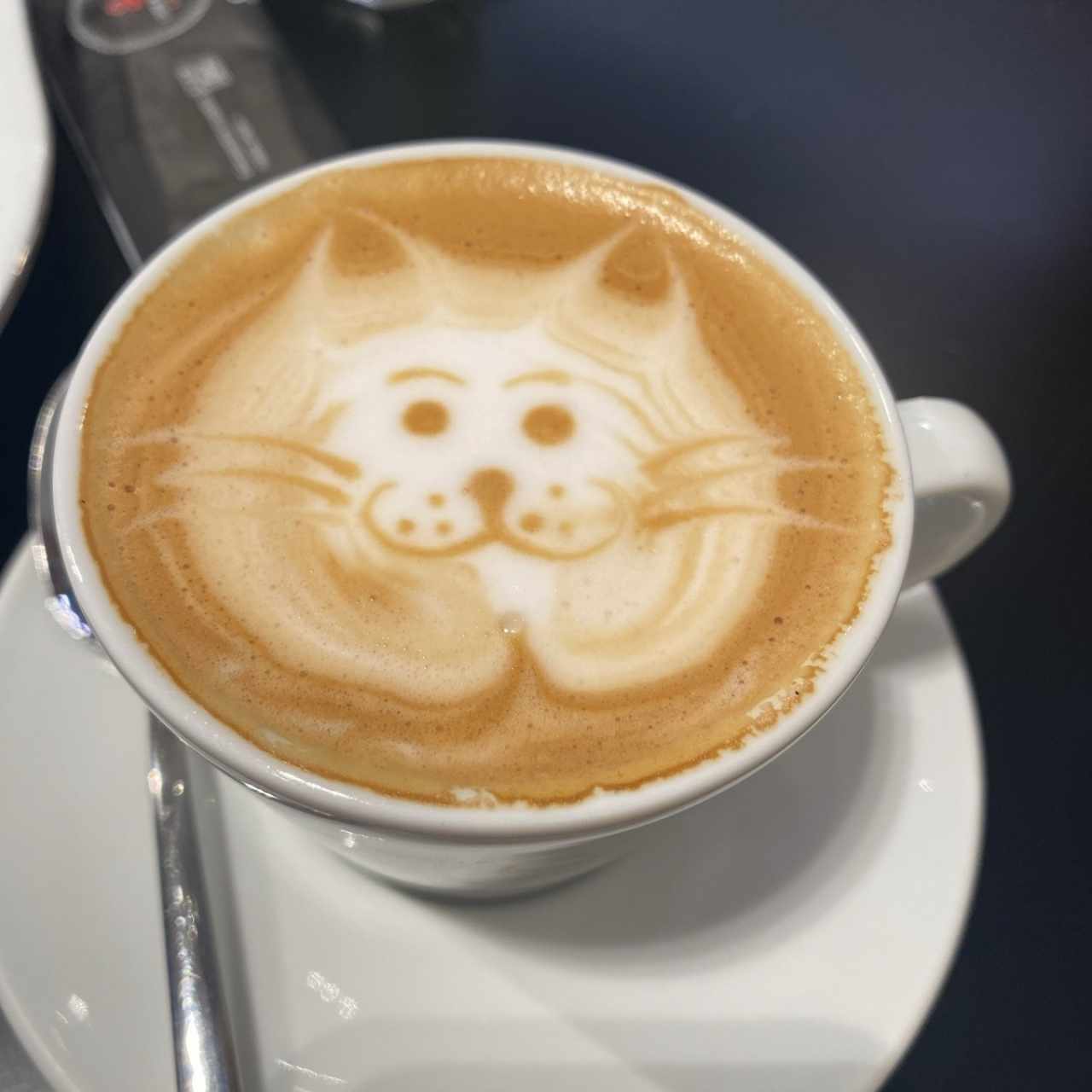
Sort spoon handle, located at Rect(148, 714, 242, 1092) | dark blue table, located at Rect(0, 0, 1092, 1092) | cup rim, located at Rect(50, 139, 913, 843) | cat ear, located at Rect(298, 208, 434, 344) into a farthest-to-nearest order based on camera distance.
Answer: dark blue table, located at Rect(0, 0, 1092, 1092) < cat ear, located at Rect(298, 208, 434, 344) < spoon handle, located at Rect(148, 714, 242, 1092) < cup rim, located at Rect(50, 139, 913, 843)

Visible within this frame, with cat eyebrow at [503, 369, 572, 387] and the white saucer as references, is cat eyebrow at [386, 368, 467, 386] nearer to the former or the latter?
cat eyebrow at [503, 369, 572, 387]

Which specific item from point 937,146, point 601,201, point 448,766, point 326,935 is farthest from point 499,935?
point 937,146

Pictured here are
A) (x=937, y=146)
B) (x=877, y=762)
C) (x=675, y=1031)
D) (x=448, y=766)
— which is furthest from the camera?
(x=937, y=146)

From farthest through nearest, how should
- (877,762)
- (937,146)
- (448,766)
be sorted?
(937,146) → (877,762) → (448,766)

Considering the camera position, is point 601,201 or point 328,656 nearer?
point 328,656

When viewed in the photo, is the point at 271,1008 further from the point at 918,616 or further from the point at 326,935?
the point at 918,616

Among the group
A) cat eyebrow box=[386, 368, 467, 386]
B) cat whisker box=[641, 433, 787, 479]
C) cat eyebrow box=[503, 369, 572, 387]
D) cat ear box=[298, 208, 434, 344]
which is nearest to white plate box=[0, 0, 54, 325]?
cat ear box=[298, 208, 434, 344]

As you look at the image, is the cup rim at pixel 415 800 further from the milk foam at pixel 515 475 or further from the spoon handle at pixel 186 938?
the spoon handle at pixel 186 938

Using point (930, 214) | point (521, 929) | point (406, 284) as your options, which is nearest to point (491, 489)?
point (406, 284)
